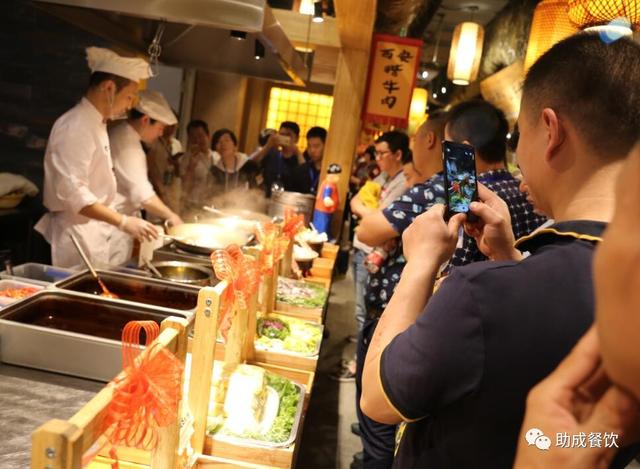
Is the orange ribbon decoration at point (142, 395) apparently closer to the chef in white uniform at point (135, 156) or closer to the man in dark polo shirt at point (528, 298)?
the man in dark polo shirt at point (528, 298)

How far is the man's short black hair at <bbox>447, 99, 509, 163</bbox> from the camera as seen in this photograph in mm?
2879

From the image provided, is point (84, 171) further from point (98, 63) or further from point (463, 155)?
point (463, 155)

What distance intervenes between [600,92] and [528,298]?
0.46 meters

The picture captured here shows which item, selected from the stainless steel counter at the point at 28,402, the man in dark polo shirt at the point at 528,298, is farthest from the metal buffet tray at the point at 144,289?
the man in dark polo shirt at the point at 528,298

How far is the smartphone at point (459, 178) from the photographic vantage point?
159 cm

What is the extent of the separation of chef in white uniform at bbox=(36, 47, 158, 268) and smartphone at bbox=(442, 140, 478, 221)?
250cm

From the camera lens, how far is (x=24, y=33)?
5266 mm

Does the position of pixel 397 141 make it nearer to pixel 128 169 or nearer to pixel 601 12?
pixel 601 12

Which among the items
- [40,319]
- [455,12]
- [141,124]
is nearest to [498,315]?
[40,319]

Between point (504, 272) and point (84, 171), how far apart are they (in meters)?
3.36

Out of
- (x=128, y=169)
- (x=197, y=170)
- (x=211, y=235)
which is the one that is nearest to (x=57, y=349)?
(x=211, y=235)

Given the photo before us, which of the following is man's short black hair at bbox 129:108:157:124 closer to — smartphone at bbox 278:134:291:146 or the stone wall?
smartphone at bbox 278:134:291:146

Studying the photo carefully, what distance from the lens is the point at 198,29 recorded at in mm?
4902

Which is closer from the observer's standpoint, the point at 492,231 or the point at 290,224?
the point at 492,231
